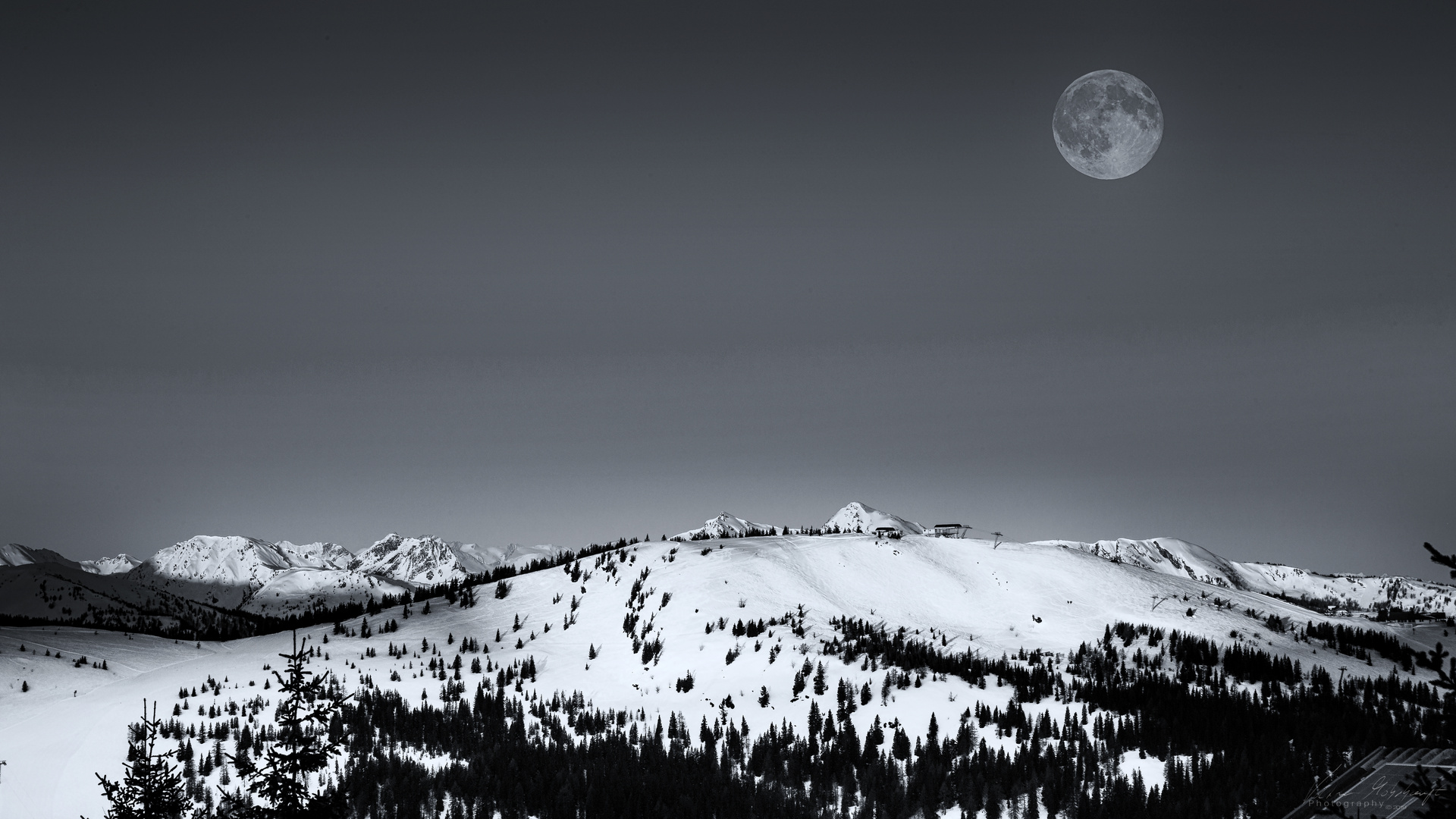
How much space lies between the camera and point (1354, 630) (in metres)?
76.5

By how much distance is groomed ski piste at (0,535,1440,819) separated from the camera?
49.7 metres

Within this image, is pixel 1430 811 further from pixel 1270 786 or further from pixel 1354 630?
pixel 1354 630

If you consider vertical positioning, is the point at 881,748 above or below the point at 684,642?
below

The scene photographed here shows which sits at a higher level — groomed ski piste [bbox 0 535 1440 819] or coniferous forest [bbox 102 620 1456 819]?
groomed ski piste [bbox 0 535 1440 819]

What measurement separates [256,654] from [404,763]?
96.2ft

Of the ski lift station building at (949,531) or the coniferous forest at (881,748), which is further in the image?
the ski lift station building at (949,531)

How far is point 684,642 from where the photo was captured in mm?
64812

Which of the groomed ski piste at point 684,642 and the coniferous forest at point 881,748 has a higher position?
the groomed ski piste at point 684,642

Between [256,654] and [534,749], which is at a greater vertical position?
[256,654]

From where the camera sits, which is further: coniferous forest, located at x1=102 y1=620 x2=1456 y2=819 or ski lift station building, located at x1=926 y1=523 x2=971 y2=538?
ski lift station building, located at x1=926 y1=523 x2=971 y2=538

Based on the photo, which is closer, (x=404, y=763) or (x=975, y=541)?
(x=404, y=763)

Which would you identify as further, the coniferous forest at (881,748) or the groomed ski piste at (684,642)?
the groomed ski piste at (684,642)

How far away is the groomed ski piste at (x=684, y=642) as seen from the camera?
49.7 metres

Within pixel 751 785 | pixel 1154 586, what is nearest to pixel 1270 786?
pixel 751 785
